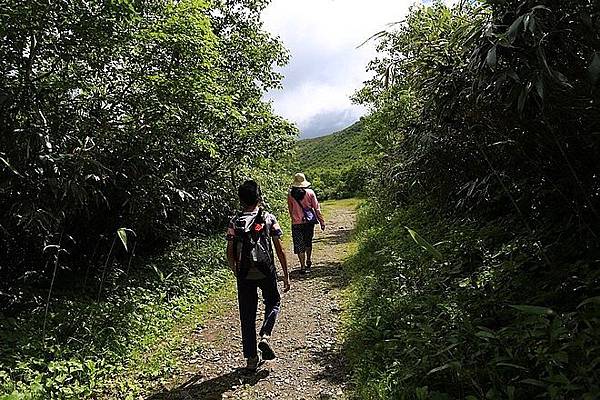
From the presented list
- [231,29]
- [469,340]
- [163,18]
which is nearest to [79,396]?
[469,340]

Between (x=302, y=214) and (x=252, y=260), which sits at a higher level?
(x=302, y=214)

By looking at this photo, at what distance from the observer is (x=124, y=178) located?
20.2 ft

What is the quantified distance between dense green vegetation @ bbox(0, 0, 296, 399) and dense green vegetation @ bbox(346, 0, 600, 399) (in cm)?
252

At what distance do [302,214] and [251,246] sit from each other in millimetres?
3961

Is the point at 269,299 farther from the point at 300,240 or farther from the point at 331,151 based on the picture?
the point at 331,151

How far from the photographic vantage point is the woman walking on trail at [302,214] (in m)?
7.96

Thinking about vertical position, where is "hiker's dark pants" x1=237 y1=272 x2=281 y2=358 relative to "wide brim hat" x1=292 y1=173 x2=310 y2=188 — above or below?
below

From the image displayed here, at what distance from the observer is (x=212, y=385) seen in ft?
13.7

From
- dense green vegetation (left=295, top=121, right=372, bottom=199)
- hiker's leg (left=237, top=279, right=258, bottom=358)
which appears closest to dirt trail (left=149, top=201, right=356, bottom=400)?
hiker's leg (left=237, top=279, right=258, bottom=358)

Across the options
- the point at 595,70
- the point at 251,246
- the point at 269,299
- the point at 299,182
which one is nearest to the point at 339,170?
the point at 299,182

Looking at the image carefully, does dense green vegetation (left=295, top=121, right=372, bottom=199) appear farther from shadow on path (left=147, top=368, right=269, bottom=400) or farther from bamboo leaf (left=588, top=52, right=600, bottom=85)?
bamboo leaf (left=588, top=52, right=600, bottom=85)

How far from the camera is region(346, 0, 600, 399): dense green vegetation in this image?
2.59 meters

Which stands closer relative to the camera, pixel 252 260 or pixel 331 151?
pixel 252 260

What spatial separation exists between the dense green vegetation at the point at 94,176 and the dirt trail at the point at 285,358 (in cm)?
42
